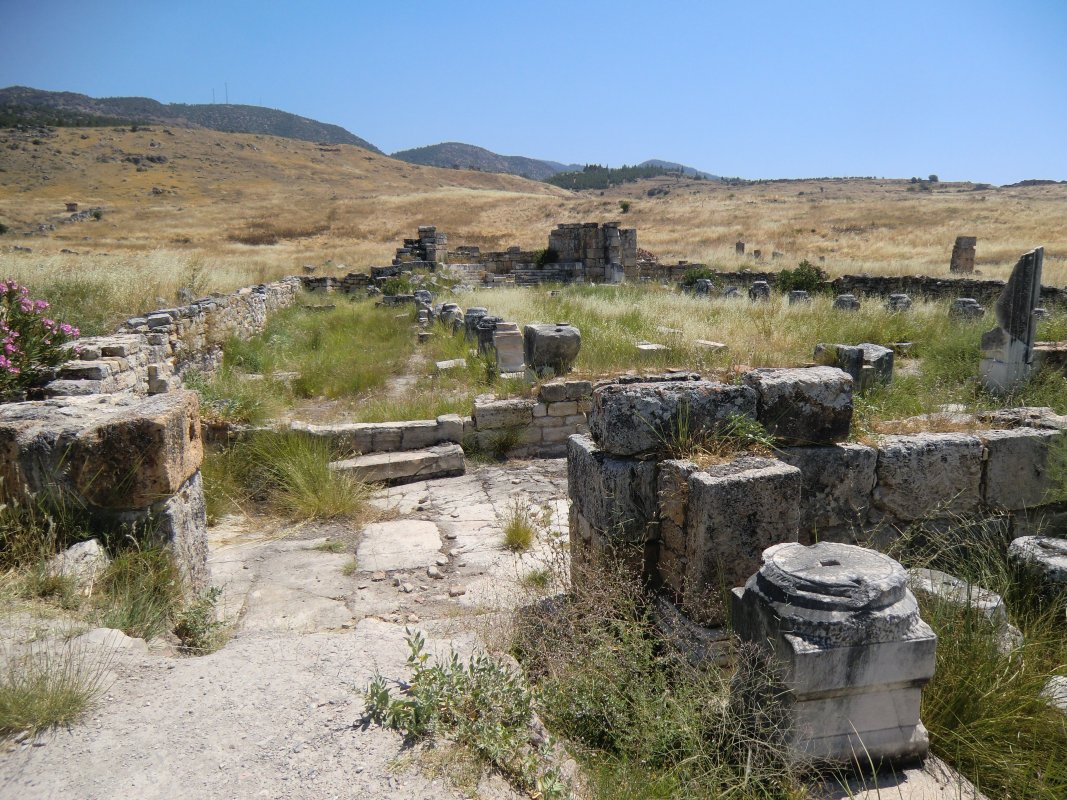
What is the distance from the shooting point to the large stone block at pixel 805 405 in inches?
150

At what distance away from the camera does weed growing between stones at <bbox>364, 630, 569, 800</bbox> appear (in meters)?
2.32

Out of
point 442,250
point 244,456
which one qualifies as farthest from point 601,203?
point 244,456

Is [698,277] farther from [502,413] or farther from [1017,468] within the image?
[1017,468]

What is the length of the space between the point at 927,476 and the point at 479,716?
307 cm

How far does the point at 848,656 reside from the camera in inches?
98.3

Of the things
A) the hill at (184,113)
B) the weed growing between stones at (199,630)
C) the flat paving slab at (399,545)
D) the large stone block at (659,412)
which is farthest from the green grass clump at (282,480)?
the hill at (184,113)

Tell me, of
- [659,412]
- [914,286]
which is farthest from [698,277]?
[659,412]

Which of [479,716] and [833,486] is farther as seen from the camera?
[833,486]

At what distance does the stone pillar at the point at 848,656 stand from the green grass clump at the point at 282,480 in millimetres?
4315

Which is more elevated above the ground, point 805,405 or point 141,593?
point 805,405

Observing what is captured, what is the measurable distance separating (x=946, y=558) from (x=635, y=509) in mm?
1962

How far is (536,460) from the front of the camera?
7.76 m

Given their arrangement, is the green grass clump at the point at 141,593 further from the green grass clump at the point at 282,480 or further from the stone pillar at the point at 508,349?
the stone pillar at the point at 508,349

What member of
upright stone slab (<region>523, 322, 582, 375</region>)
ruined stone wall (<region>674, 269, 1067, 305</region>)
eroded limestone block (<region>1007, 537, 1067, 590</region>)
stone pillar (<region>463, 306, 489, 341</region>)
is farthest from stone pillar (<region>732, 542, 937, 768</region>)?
ruined stone wall (<region>674, 269, 1067, 305</region>)
